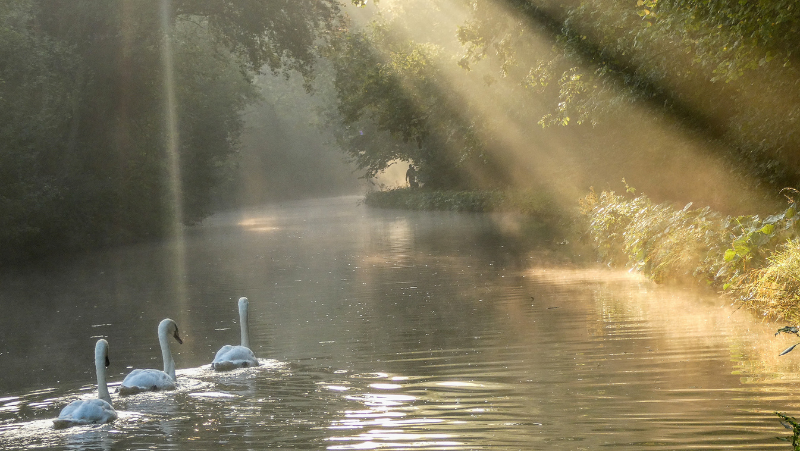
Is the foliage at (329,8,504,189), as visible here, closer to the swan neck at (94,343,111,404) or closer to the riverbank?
the riverbank

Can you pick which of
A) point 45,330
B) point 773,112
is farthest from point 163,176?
point 773,112

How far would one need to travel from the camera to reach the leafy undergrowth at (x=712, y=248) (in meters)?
11.9

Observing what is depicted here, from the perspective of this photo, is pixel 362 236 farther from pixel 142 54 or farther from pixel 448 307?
pixel 448 307

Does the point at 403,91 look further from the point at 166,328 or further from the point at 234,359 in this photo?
the point at 234,359

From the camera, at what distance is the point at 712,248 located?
51.7 feet

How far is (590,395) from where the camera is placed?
9141mm

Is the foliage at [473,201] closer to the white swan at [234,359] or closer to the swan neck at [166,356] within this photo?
the white swan at [234,359]

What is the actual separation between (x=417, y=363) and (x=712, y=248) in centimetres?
654

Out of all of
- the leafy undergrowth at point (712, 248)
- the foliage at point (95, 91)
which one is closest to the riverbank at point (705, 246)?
the leafy undergrowth at point (712, 248)

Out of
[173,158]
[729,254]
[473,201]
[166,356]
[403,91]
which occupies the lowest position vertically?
[473,201]

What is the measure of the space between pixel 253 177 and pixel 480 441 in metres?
100

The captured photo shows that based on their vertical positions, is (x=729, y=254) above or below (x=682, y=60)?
below

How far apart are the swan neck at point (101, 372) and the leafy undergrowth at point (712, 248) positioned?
7.79 m

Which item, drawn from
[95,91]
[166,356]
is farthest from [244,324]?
[95,91]
